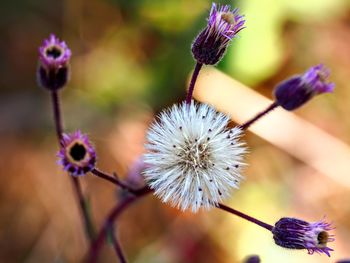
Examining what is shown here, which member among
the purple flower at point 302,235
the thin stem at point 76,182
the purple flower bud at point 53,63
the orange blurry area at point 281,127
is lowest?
the purple flower at point 302,235

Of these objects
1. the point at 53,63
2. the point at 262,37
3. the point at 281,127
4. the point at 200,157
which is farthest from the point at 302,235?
the point at 281,127

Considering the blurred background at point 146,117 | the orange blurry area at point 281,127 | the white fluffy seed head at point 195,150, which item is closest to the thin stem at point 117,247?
the white fluffy seed head at point 195,150

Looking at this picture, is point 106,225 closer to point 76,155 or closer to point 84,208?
point 84,208

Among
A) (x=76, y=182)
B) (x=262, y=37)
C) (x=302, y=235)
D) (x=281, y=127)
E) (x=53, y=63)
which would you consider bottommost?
(x=302, y=235)

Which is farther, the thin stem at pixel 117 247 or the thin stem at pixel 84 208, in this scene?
the thin stem at pixel 84 208

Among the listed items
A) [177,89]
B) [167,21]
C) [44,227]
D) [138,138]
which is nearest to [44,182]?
[44,227]

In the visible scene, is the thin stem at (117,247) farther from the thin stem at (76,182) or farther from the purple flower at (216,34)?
the purple flower at (216,34)

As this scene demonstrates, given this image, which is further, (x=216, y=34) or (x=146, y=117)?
(x=146, y=117)
